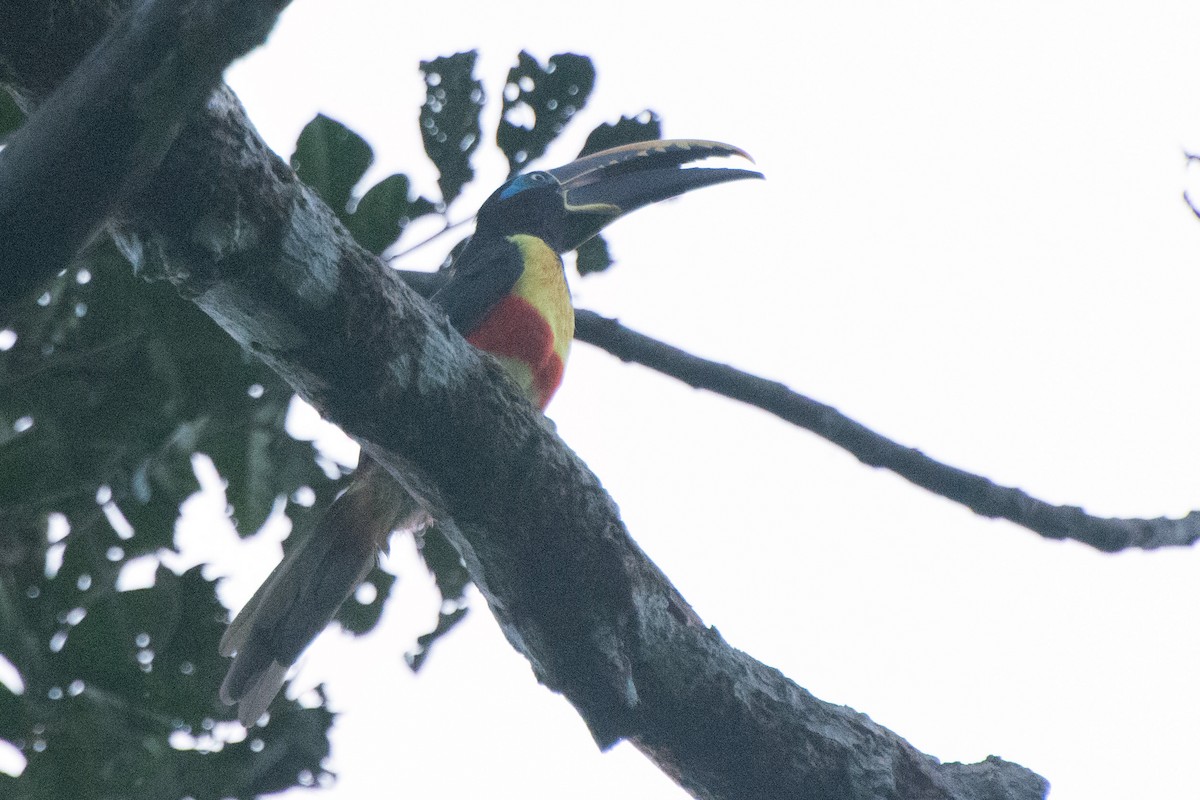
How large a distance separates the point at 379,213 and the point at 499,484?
2.99 feet

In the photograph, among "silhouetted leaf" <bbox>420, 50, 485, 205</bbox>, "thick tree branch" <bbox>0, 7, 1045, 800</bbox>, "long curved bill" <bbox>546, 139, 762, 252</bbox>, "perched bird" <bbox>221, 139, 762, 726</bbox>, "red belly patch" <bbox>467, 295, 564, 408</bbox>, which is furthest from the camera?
"long curved bill" <bbox>546, 139, 762, 252</bbox>

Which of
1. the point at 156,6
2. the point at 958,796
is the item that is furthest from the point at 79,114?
the point at 958,796

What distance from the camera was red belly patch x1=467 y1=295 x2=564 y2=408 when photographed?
3.52m

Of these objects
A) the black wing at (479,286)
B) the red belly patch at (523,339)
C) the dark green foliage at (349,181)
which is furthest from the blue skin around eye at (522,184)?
the dark green foliage at (349,181)

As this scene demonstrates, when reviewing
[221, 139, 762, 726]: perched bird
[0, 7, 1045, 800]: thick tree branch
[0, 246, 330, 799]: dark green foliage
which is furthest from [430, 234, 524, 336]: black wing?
[0, 7, 1045, 800]: thick tree branch

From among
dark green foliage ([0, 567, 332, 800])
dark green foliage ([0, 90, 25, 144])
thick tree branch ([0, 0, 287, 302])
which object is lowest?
dark green foliage ([0, 567, 332, 800])

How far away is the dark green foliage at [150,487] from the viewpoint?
2.24m

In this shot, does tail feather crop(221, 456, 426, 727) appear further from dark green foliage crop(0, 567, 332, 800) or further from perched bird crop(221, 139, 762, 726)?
dark green foliage crop(0, 567, 332, 800)

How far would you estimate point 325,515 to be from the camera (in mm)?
3055

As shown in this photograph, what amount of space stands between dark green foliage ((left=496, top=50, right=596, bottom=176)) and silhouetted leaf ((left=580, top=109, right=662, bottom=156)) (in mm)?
128

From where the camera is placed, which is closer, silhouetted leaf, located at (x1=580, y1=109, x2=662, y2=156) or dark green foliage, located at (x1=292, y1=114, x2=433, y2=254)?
dark green foliage, located at (x1=292, y1=114, x2=433, y2=254)

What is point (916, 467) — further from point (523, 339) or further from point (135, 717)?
point (135, 717)

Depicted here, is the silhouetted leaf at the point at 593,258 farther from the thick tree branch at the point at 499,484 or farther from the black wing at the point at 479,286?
the thick tree branch at the point at 499,484

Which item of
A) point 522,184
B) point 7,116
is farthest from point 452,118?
point 522,184
